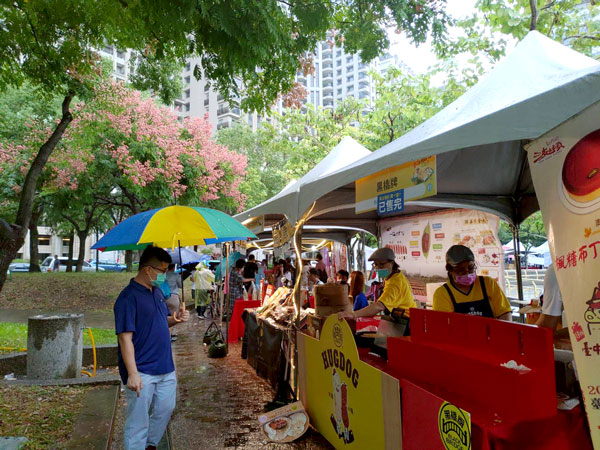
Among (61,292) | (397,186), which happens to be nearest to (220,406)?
(397,186)

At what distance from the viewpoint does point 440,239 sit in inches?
350

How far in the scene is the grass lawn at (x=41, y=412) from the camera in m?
4.03

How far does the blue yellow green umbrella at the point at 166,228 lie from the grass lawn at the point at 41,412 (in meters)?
1.93

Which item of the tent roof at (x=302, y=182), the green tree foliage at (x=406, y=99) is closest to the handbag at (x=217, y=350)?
the tent roof at (x=302, y=182)

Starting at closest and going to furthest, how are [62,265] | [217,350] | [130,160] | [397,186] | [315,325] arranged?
[397,186]
[315,325]
[217,350]
[130,160]
[62,265]

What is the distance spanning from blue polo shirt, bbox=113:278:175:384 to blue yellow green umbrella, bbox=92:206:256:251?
0.74 meters

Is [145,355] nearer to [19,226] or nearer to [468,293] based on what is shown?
[19,226]

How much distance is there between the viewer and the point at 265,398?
5.75 metres

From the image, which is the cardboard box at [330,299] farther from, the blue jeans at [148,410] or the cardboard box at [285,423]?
the blue jeans at [148,410]

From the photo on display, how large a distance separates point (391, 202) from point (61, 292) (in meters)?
16.3

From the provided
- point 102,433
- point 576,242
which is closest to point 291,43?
point 576,242

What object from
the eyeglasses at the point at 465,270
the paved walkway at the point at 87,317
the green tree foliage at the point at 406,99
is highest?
the green tree foliage at the point at 406,99

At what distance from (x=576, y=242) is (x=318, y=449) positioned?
10.7ft

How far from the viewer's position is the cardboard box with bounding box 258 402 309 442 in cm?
438
